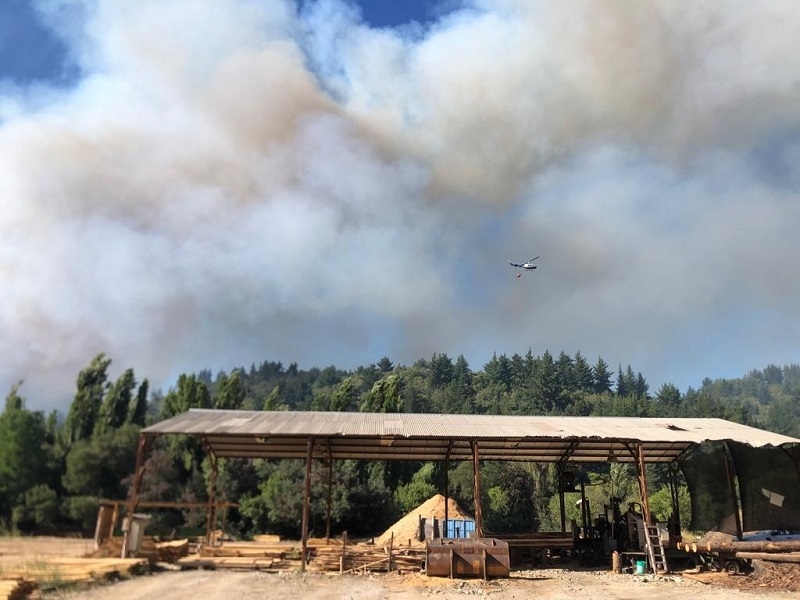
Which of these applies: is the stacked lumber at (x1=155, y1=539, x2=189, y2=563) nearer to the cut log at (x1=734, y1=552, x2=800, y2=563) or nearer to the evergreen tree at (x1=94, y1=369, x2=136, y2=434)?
the cut log at (x1=734, y1=552, x2=800, y2=563)

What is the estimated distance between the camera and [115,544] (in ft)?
65.4

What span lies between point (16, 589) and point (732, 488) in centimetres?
2290

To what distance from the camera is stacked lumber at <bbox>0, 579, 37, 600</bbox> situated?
37.3ft

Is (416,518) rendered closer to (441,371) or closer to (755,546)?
(755,546)

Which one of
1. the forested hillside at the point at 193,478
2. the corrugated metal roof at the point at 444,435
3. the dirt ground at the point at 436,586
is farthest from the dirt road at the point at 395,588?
the forested hillside at the point at 193,478

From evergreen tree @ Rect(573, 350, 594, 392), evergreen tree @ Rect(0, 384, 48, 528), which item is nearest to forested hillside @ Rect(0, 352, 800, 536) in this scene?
evergreen tree @ Rect(0, 384, 48, 528)

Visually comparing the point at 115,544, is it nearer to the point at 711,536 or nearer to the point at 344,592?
the point at 344,592

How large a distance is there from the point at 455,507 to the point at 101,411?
124ft

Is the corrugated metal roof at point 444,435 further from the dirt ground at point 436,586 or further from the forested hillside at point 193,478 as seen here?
the forested hillside at point 193,478

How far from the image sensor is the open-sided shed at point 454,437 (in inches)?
803

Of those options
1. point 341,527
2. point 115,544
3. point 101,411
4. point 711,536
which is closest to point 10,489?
point 101,411

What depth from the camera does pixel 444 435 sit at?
20391mm

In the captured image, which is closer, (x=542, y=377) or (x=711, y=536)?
(x=711, y=536)

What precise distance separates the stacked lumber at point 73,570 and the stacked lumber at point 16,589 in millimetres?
1195
